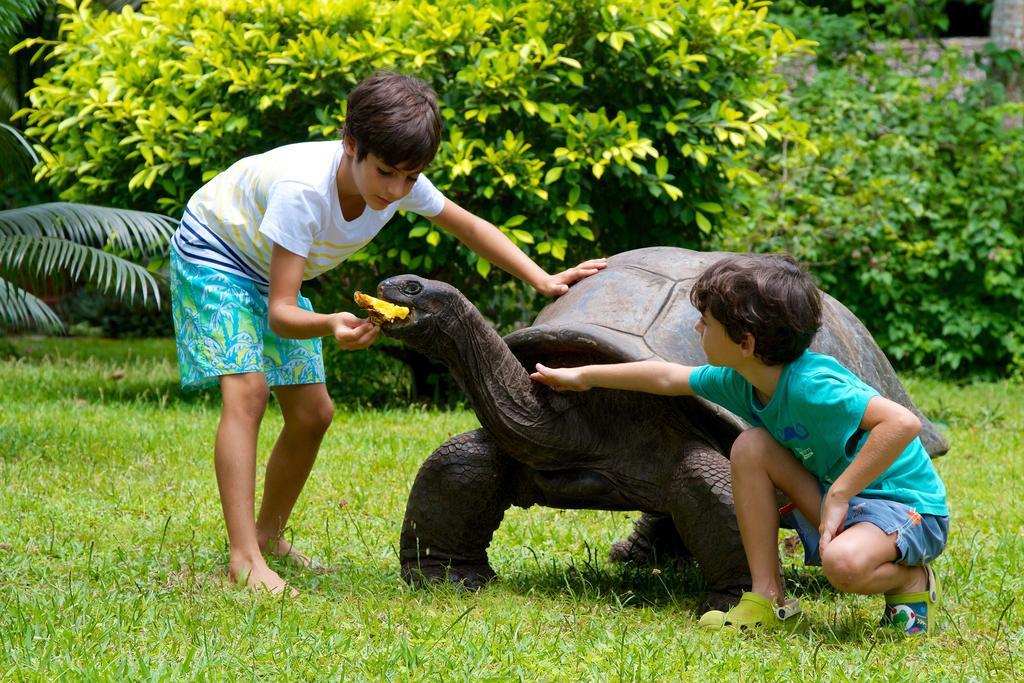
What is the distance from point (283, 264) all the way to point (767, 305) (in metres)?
1.28


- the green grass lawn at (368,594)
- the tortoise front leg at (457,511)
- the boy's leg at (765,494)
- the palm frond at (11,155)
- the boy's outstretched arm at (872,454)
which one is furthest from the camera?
the palm frond at (11,155)

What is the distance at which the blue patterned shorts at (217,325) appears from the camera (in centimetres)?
349

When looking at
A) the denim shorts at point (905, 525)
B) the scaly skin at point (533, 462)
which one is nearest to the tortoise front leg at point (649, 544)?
the scaly skin at point (533, 462)

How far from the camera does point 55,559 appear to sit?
3723mm

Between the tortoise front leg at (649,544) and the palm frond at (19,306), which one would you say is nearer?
the tortoise front leg at (649,544)

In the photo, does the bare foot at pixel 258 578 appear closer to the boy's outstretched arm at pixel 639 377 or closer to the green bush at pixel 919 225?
the boy's outstretched arm at pixel 639 377

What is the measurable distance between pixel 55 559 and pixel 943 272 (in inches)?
283

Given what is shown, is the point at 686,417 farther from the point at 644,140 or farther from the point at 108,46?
the point at 108,46

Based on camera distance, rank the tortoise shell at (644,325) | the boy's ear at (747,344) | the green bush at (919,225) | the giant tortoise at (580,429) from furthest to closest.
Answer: the green bush at (919,225) < the tortoise shell at (644,325) < the giant tortoise at (580,429) < the boy's ear at (747,344)

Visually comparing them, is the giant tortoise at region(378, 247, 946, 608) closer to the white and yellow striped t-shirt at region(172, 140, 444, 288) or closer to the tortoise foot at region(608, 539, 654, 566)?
the white and yellow striped t-shirt at region(172, 140, 444, 288)

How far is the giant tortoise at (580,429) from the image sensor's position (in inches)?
Answer: 125

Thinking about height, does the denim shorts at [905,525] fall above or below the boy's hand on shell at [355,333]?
below

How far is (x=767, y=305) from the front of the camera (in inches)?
115

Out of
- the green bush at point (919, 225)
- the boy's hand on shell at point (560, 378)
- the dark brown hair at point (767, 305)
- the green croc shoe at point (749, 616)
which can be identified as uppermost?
the dark brown hair at point (767, 305)
